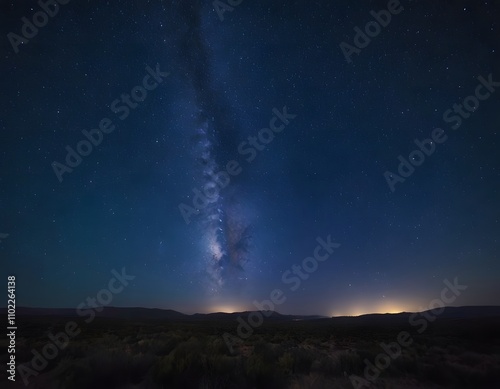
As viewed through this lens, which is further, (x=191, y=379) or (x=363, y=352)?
(x=363, y=352)

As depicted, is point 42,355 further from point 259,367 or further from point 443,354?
point 443,354

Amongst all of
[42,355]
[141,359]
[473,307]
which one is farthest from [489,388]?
[473,307]

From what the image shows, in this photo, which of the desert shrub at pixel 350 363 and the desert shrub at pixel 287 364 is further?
the desert shrub at pixel 350 363

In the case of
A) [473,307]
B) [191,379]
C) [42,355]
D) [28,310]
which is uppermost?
[28,310]

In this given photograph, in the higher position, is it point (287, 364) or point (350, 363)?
point (287, 364)

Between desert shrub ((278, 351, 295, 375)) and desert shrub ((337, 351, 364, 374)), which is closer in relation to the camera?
desert shrub ((278, 351, 295, 375))

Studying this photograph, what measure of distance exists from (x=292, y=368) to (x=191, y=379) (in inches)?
110

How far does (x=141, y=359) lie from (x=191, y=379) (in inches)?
69.9

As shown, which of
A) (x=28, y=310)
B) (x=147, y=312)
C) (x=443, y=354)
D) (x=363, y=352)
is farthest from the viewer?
(x=147, y=312)

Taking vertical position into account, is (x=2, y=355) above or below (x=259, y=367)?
above

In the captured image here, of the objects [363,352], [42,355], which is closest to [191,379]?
[42,355]

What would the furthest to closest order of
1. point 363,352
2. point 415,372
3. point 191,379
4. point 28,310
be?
1. point 28,310
2. point 363,352
3. point 415,372
4. point 191,379

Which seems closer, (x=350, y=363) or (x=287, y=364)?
(x=287, y=364)

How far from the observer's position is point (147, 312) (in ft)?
393
